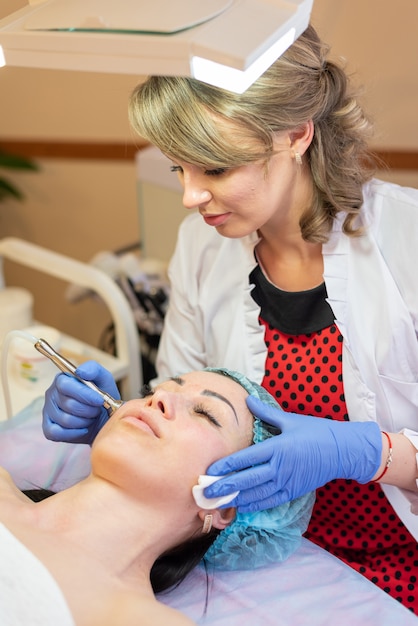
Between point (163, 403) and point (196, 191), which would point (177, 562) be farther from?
point (196, 191)

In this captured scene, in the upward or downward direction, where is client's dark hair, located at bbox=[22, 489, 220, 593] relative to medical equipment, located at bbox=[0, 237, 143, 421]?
downward

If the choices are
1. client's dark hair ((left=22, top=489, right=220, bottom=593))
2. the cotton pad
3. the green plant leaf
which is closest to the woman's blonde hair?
the cotton pad

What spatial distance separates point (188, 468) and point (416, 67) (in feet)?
4.48

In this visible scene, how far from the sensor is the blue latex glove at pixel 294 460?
3.92 ft

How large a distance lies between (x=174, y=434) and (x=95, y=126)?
178 centimetres

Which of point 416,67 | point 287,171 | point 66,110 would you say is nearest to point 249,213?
point 287,171

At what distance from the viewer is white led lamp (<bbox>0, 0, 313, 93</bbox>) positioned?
86 cm

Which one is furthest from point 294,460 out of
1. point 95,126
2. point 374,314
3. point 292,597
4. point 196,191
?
point 95,126

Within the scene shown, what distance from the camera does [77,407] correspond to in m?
1.39

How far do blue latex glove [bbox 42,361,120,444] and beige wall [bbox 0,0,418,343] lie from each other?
3.07 feet

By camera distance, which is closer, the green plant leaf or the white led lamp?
the white led lamp

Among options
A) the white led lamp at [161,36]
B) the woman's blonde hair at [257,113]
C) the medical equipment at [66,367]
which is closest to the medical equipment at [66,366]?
the medical equipment at [66,367]

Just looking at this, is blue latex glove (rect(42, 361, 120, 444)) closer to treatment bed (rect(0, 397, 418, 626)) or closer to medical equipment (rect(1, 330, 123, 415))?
medical equipment (rect(1, 330, 123, 415))

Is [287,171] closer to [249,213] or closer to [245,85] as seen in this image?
[249,213]
